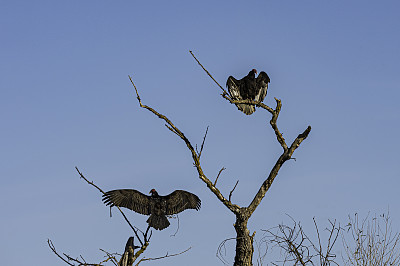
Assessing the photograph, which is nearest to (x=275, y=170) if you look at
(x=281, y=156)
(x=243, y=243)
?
(x=281, y=156)

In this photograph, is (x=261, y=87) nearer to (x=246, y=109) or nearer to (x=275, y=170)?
(x=246, y=109)

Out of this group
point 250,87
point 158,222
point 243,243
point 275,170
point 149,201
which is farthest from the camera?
point 250,87

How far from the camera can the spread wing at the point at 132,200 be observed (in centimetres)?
795

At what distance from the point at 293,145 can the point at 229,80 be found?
3.76m

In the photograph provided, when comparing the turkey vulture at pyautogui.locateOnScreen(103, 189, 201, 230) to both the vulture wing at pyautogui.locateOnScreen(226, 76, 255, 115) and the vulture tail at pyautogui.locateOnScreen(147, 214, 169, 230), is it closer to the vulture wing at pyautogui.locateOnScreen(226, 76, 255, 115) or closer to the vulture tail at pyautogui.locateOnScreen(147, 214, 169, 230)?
the vulture tail at pyautogui.locateOnScreen(147, 214, 169, 230)

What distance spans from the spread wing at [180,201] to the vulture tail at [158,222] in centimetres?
19

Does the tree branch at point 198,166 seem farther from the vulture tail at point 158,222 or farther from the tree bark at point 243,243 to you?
the vulture tail at point 158,222

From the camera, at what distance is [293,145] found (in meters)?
6.43

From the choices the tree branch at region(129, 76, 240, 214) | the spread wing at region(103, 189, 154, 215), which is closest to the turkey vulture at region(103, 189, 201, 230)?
the spread wing at region(103, 189, 154, 215)

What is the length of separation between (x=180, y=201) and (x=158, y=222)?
61cm

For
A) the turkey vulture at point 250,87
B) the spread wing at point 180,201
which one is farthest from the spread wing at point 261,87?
the spread wing at point 180,201

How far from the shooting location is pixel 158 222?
297 inches

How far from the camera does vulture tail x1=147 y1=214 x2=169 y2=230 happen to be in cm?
742

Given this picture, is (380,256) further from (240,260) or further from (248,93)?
(248,93)
